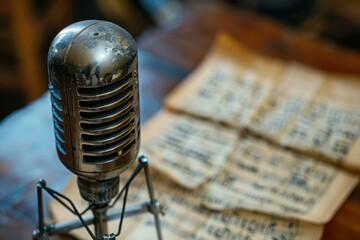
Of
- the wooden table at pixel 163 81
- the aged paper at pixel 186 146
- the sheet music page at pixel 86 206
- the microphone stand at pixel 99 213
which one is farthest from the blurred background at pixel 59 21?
the microphone stand at pixel 99 213

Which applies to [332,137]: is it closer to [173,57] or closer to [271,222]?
[271,222]

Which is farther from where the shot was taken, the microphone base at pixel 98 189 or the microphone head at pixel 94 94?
the microphone base at pixel 98 189

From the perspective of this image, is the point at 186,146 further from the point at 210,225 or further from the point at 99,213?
the point at 99,213

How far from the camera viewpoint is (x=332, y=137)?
0.98 meters

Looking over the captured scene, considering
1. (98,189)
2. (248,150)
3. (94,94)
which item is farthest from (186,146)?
(94,94)

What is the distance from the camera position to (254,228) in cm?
81

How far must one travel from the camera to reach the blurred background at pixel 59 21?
162 cm

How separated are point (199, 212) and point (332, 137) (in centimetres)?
29

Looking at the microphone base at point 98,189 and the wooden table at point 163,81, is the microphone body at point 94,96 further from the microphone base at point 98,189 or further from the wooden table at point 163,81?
the wooden table at point 163,81

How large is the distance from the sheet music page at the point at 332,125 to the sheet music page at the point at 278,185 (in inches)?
1.0

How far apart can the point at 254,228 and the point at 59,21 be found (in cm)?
133

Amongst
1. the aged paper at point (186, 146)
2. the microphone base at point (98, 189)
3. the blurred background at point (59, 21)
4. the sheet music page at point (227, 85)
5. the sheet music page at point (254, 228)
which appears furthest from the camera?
the blurred background at point (59, 21)

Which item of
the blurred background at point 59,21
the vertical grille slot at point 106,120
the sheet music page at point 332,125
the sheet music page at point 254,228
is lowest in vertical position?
the blurred background at point 59,21

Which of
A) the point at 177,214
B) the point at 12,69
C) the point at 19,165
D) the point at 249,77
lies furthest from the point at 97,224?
the point at 12,69
